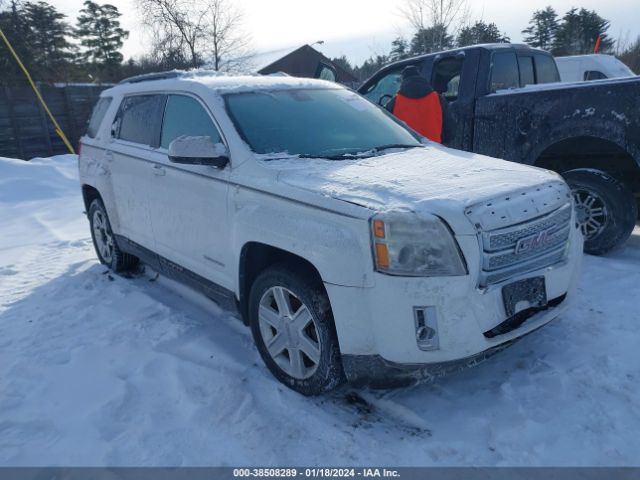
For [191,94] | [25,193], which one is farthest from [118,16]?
[191,94]

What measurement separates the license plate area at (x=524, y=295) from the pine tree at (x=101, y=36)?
4180cm

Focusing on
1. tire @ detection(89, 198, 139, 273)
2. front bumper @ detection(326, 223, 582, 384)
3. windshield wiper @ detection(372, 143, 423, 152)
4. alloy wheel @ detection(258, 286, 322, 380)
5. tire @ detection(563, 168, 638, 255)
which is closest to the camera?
front bumper @ detection(326, 223, 582, 384)

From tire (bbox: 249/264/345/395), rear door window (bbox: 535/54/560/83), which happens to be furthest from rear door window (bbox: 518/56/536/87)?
tire (bbox: 249/264/345/395)

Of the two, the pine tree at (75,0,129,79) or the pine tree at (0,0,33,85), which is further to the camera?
the pine tree at (75,0,129,79)

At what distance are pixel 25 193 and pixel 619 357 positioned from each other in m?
9.57

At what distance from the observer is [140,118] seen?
4457 millimetres

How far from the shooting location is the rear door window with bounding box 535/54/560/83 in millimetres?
6023

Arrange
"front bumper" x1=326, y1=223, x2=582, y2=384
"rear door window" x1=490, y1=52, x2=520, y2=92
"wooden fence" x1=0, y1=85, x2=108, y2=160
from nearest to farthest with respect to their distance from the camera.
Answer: "front bumper" x1=326, y1=223, x2=582, y2=384
"rear door window" x1=490, y1=52, x2=520, y2=92
"wooden fence" x1=0, y1=85, x2=108, y2=160

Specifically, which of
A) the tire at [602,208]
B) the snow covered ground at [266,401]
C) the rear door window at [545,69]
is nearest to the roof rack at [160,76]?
the snow covered ground at [266,401]

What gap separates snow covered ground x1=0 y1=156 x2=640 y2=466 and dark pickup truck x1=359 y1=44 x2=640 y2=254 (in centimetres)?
69

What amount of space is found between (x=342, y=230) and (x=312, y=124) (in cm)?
139

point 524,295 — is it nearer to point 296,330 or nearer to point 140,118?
point 296,330

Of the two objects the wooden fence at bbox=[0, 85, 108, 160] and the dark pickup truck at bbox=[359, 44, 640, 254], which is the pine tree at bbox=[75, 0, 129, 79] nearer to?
the wooden fence at bbox=[0, 85, 108, 160]

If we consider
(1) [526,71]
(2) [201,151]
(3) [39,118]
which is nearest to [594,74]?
(1) [526,71]
